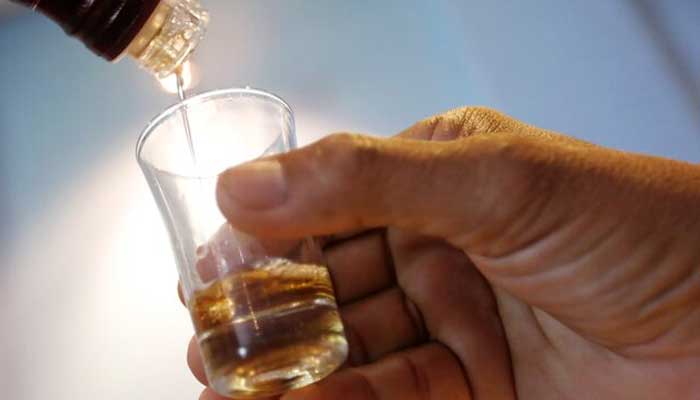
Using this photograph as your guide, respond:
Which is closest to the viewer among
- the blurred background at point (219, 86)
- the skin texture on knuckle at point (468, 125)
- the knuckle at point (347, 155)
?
the knuckle at point (347, 155)

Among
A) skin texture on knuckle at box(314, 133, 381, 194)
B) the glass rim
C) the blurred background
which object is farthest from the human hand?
the blurred background

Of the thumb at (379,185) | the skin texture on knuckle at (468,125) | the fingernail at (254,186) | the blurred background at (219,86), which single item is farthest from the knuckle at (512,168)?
the blurred background at (219,86)

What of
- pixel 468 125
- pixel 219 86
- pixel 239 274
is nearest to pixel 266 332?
pixel 239 274

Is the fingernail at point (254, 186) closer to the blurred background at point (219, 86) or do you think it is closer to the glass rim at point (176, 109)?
the glass rim at point (176, 109)

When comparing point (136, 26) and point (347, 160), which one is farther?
point (136, 26)

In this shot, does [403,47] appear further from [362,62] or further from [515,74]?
[515,74]

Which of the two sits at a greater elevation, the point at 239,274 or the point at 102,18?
the point at 102,18

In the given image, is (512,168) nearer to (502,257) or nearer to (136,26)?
(502,257)
